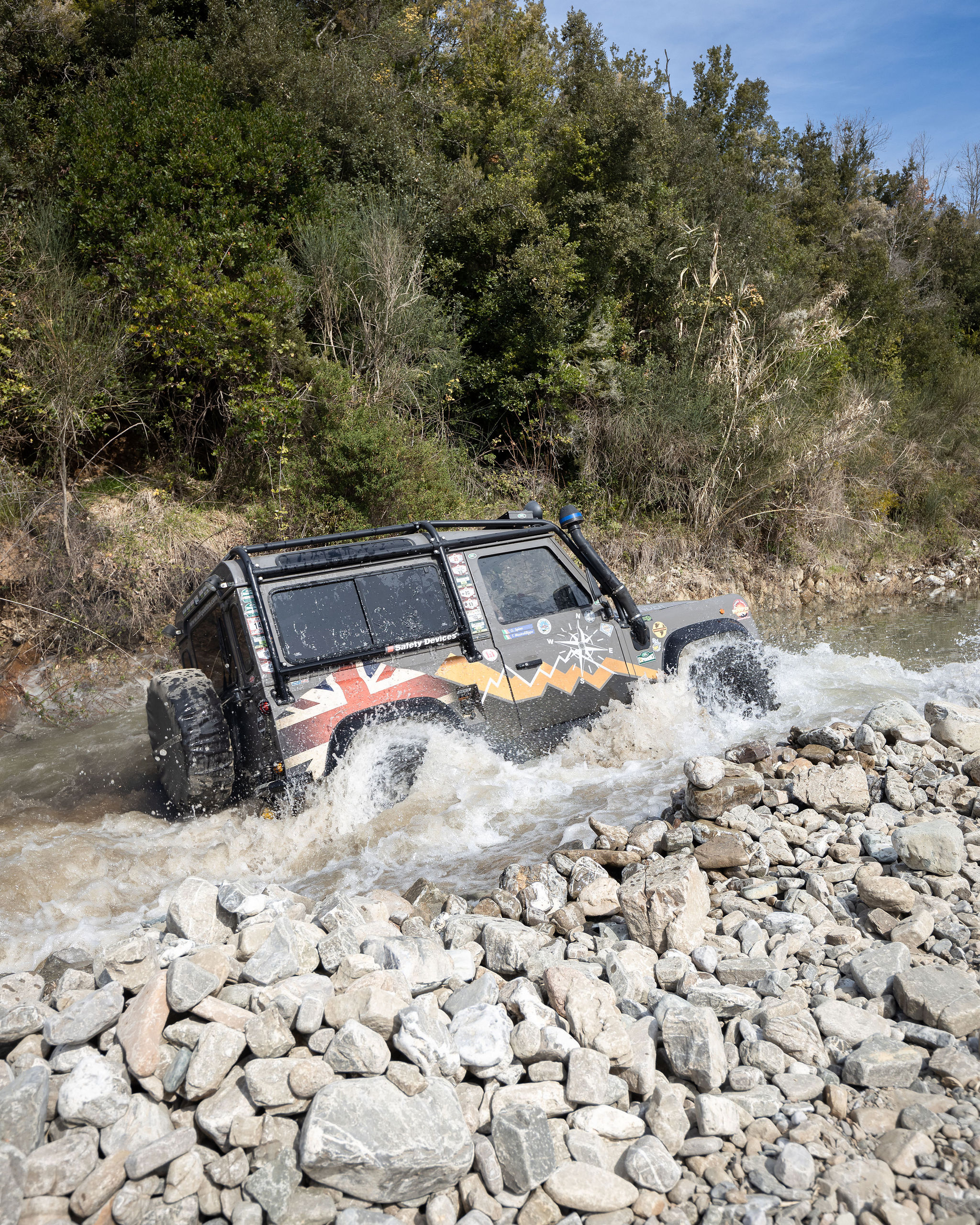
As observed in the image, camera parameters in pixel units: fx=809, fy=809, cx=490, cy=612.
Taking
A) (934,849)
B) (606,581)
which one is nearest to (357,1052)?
(934,849)

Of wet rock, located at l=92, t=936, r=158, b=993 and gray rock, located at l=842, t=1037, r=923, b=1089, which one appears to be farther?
wet rock, located at l=92, t=936, r=158, b=993

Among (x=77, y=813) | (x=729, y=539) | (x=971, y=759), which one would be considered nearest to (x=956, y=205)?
(x=729, y=539)

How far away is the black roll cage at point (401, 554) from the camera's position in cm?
510

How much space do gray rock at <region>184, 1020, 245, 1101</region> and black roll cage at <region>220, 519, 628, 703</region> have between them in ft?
7.82

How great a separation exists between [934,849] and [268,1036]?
3.19 meters

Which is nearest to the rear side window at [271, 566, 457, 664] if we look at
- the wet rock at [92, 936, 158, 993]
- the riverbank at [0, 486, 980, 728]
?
the wet rock at [92, 936, 158, 993]

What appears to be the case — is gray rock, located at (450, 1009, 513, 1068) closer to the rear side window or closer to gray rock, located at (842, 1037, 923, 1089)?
gray rock, located at (842, 1037, 923, 1089)

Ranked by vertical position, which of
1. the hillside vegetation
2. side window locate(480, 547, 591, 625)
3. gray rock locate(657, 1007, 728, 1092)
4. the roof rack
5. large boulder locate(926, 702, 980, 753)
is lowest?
large boulder locate(926, 702, 980, 753)

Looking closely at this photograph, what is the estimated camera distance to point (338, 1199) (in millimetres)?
2457

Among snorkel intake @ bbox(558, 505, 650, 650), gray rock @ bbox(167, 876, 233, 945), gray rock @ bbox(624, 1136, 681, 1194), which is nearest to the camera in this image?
gray rock @ bbox(624, 1136, 681, 1194)

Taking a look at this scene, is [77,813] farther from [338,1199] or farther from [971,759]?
[971,759]

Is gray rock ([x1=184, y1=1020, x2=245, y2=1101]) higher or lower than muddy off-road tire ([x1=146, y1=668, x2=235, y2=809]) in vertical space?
lower

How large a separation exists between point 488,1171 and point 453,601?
3771 millimetres

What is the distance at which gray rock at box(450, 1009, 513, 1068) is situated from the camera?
113 inches
